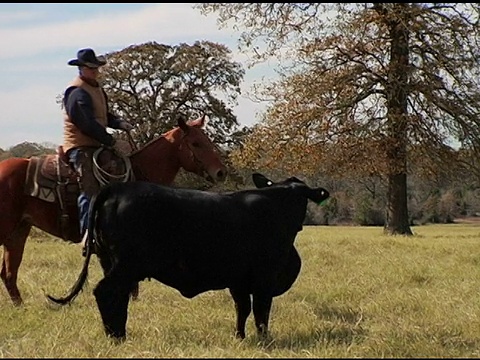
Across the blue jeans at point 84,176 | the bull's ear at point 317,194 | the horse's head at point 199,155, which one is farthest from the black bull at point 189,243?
the horse's head at point 199,155

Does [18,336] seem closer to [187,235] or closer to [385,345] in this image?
[187,235]

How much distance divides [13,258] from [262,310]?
378 cm

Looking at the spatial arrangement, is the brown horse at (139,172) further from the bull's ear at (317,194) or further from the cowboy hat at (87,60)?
the bull's ear at (317,194)

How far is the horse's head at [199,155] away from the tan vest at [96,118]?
805 mm

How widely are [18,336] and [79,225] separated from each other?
172 cm

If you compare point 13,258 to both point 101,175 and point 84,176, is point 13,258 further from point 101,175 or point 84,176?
point 101,175

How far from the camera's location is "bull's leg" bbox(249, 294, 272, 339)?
5.92 meters

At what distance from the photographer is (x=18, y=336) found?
19.8 ft

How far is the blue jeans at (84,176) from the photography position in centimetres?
694

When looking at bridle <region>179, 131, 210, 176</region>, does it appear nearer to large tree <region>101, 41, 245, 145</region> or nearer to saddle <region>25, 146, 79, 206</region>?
saddle <region>25, 146, 79, 206</region>

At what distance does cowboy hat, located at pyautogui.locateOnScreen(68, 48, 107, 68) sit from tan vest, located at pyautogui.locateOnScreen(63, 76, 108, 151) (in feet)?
0.48

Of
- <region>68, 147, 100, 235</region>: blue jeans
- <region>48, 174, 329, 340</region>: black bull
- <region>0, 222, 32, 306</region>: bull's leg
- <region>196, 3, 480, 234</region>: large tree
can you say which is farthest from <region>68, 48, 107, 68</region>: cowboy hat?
<region>196, 3, 480, 234</region>: large tree

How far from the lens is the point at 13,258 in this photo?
28.0ft

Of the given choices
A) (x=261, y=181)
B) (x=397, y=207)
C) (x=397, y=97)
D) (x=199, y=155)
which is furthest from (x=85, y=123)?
(x=397, y=207)
